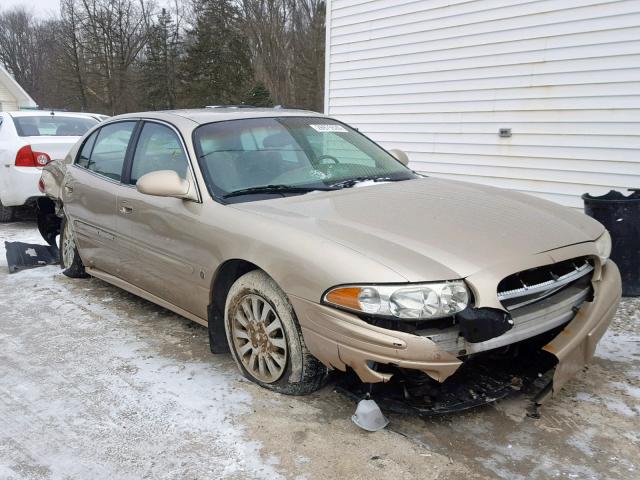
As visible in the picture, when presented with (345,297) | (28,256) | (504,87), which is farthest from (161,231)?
(504,87)

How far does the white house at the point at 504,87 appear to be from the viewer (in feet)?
19.7

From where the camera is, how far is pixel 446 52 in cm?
768

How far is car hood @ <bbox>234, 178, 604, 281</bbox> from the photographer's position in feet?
8.12

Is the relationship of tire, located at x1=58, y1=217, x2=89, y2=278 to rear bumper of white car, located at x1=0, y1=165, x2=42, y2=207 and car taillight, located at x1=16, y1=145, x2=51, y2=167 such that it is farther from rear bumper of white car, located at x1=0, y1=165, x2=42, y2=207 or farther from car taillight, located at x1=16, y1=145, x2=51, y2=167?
car taillight, located at x1=16, y1=145, x2=51, y2=167

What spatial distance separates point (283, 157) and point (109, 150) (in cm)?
175

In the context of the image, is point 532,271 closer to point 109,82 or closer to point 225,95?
point 225,95

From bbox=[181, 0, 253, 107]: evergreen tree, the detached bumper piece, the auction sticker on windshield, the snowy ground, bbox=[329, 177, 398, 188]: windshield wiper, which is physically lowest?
the snowy ground

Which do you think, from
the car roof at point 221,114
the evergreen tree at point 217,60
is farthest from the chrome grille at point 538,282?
the evergreen tree at point 217,60

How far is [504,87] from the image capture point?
7.04 meters

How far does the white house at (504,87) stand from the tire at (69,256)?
5137 mm

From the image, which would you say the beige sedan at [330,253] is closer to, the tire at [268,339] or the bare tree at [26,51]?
the tire at [268,339]

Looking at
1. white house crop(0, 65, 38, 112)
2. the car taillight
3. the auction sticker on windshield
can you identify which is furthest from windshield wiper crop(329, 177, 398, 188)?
white house crop(0, 65, 38, 112)

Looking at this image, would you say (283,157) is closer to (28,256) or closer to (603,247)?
(603,247)

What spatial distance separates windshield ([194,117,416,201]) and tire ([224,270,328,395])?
0.67 meters
